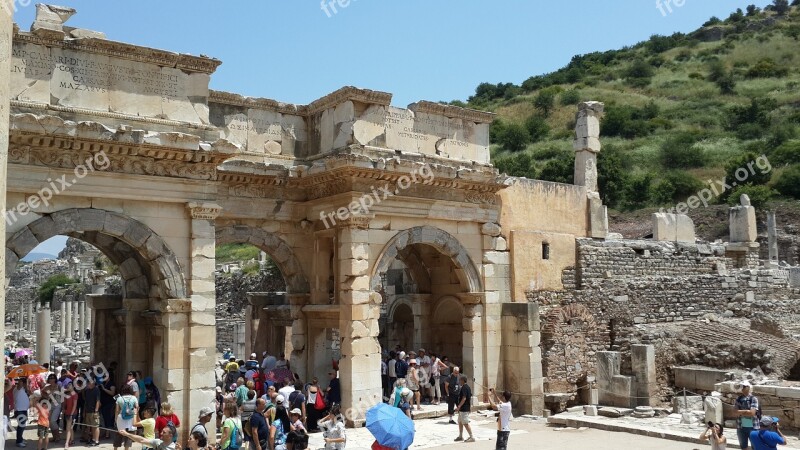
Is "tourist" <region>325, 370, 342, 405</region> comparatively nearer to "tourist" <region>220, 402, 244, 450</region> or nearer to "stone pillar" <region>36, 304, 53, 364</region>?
"tourist" <region>220, 402, 244, 450</region>

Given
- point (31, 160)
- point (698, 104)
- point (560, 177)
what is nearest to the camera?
point (31, 160)

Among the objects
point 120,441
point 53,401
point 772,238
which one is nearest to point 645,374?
point 120,441

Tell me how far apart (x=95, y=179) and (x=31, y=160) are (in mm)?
945

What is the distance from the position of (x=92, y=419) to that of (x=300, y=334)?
15.0ft

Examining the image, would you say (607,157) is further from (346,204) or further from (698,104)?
(346,204)

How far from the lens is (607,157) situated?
170 ft

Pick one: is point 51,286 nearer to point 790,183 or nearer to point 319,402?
point 319,402

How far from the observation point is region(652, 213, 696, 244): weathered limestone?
72.0 feet

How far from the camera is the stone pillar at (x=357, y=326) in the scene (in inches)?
554

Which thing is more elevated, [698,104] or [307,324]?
[698,104]

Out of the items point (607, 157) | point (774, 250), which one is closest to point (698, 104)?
point (607, 157)

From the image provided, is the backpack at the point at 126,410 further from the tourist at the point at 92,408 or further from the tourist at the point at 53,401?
the tourist at the point at 53,401

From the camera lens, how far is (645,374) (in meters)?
16.0

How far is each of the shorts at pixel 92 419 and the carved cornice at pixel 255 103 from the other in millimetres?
6208
